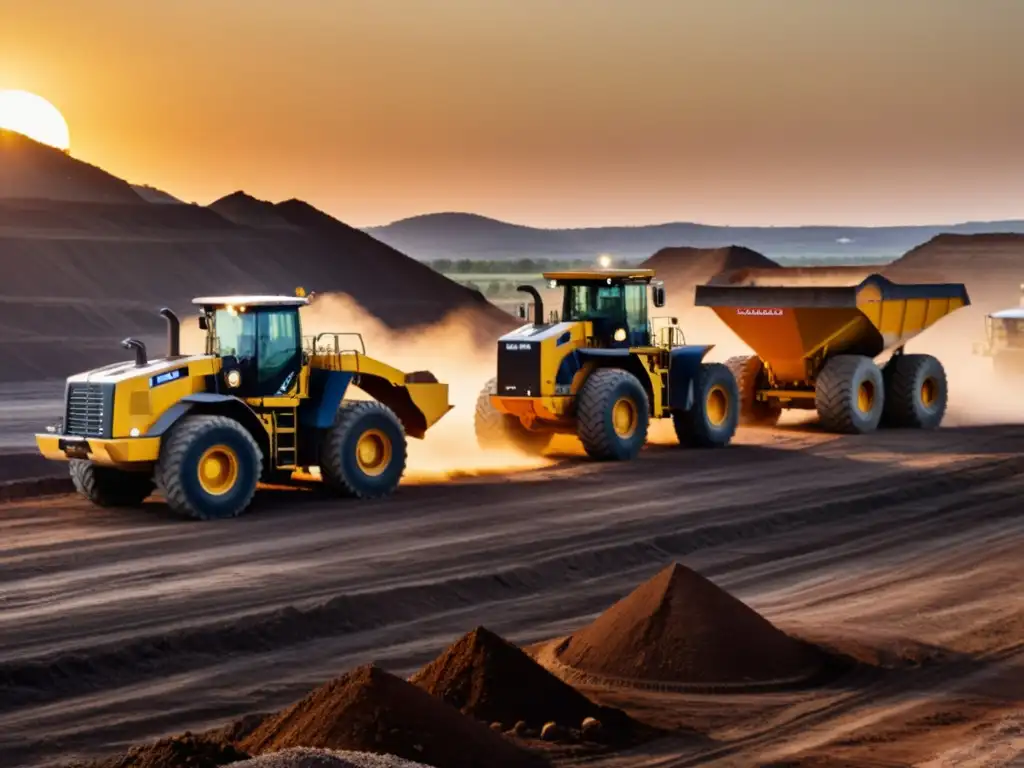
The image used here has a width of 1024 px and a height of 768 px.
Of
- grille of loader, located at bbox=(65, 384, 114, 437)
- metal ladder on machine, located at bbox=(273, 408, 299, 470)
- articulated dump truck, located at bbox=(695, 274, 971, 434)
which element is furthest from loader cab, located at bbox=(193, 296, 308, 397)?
articulated dump truck, located at bbox=(695, 274, 971, 434)

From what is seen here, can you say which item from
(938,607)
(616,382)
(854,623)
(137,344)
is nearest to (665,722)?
(854,623)

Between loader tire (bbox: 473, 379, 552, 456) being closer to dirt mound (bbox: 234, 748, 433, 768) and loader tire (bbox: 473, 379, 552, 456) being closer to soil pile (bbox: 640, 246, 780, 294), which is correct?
dirt mound (bbox: 234, 748, 433, 768)

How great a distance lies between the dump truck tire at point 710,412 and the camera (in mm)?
25906

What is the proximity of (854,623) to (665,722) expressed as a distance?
360 cm

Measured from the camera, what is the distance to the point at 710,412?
26562 millimetres

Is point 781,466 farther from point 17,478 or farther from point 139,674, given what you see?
point 139,674

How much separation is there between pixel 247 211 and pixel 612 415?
64681 millimetres

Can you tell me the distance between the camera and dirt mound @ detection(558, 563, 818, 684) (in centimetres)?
1188

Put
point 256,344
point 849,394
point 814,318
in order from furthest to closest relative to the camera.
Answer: point 849,394 < point 814,318 < point 256,344

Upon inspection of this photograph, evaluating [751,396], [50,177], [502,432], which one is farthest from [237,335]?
[50,177]

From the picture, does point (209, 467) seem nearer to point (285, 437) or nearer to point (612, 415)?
point (285, 437)

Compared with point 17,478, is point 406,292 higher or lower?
higher

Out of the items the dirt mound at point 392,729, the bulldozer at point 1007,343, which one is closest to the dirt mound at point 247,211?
the bulldozer at point 1007,343

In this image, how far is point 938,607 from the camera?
1468 cm
